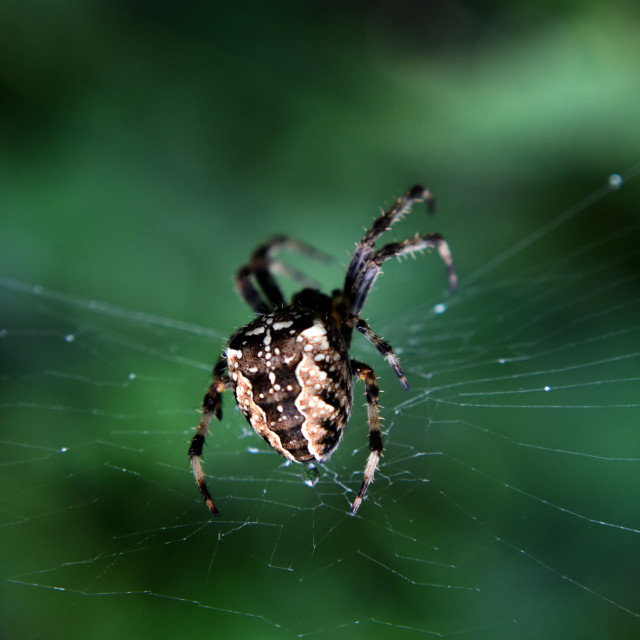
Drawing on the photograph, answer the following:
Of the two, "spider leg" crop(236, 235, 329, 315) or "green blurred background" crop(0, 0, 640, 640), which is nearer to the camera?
"green blurred background" crop(0, 0, 640, 640)

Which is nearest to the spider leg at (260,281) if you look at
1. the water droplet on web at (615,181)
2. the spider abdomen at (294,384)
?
the spider abdomen at (294,384)

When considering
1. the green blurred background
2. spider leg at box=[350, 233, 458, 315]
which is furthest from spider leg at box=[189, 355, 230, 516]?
spider leg at box=[350, 233, 458, 315]

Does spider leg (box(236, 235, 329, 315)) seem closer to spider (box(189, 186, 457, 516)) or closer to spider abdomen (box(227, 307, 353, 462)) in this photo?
spider (box(189, 186, 457, 516))

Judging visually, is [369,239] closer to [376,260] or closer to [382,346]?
[376,260]

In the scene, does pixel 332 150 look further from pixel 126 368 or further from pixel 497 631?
pixel 497 631

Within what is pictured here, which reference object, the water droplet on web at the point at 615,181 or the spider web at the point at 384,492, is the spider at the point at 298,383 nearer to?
the spider web at the point at 384,492

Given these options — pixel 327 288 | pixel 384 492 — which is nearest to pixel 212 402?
pixel 384 492

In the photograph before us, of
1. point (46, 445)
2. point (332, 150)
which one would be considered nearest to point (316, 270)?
point (332, 150)
